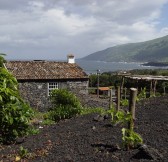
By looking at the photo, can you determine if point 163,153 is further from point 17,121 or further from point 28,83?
point 28,83

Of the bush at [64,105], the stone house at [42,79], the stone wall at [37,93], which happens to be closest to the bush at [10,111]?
the bush at [64,105]

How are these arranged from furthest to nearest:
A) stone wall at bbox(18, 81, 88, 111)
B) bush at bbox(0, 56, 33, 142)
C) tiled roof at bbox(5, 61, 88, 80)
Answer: tiled roof at bbox(5, 61, 88, 80)
stone wall at bbox(18, 81, 88, 111)
bush at bbox(0, 56, 33, 142)

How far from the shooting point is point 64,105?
2267cm

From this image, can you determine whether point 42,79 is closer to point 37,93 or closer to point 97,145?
point 37,93

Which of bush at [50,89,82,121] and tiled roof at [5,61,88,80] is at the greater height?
tiled roof at [5,61,88,80]

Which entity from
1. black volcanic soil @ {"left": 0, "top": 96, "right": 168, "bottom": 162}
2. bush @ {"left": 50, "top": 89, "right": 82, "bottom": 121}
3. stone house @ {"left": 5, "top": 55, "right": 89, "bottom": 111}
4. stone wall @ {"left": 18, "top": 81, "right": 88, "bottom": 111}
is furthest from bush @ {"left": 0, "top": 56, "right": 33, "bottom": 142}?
stone wall @ {"left": 18, "top": 81, "right": 88, "bottom": 111}

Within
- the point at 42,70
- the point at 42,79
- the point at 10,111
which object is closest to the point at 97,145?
the point at 10,111

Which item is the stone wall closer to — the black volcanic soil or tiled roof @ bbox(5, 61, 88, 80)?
tiled roof @ bbox(5, 61, 88, 80)

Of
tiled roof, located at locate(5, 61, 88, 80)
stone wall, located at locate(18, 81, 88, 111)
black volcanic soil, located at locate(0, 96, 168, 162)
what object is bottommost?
stone wall, located at locate(18, 81, 88, 111)

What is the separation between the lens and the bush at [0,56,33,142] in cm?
1022

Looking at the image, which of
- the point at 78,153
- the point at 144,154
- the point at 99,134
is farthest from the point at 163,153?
the point at 99,134

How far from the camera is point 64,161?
8.04 m

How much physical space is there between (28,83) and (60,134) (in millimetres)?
19152

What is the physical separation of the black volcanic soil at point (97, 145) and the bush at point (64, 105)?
832 centimetres
